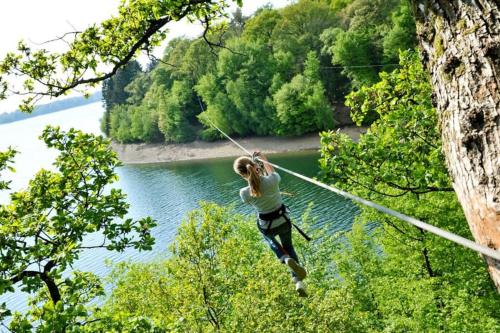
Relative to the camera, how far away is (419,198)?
18.2 m

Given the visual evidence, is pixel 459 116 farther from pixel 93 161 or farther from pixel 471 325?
pixel 471 325

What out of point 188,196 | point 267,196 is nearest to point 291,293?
point 267,196

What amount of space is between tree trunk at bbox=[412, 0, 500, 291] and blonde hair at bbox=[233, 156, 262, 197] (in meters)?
4.17

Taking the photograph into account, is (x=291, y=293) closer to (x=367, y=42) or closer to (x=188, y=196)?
(x=188, y=196)

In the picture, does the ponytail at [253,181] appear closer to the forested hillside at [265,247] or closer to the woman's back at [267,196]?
the woman's back at [267,196]

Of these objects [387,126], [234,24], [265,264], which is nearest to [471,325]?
[265,264]

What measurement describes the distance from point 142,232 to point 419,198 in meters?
13.6

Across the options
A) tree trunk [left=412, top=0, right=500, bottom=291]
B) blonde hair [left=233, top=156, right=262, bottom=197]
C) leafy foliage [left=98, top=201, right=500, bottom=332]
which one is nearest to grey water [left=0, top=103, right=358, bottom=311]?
leafy foliage [left=98, top=201, right=500, bottom=332]

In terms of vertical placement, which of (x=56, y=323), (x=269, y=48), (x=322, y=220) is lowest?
(x=322, y=220)

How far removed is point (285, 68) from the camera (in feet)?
214

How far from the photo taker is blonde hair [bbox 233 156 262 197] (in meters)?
6.83

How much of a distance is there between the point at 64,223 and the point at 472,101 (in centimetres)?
589

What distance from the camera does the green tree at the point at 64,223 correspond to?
611cm

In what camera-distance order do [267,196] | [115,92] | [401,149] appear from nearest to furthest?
[267,196]
[401,149]
[115,92]
